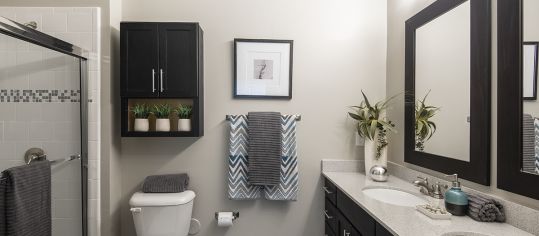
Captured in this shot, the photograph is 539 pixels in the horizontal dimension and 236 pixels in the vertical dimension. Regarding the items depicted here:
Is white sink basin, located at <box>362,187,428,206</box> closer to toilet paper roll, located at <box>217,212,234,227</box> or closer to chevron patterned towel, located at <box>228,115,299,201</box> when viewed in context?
chevron patterned towel, located at <box>228,115,299,201</box>

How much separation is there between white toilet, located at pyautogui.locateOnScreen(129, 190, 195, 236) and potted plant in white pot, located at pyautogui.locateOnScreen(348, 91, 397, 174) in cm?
136

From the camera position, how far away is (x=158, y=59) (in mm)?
1793

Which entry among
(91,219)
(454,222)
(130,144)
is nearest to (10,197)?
(91,219)

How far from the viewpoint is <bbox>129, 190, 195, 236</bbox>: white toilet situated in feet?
5.71

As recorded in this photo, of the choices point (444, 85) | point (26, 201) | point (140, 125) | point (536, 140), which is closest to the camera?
point (536, 140)

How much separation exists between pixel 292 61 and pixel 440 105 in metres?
1.03

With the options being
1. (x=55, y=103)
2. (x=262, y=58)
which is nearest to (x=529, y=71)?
(x=262, y=58)

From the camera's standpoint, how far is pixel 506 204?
1.11 metres

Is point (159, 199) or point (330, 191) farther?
point (330, 191)

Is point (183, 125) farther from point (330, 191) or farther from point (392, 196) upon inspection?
point (392, 196)

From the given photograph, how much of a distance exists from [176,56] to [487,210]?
1863mm

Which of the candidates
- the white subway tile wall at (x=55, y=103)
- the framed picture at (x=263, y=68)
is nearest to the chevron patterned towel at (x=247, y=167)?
the framed picture at (x=263, y=68)

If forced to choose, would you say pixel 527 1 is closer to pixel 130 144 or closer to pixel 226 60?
pixel 226 60

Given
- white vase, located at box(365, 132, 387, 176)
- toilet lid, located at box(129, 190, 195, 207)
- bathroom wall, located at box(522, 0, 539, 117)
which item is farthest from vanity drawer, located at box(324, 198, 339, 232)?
bathroom wall, located at box(522, 0, 539, 117)
